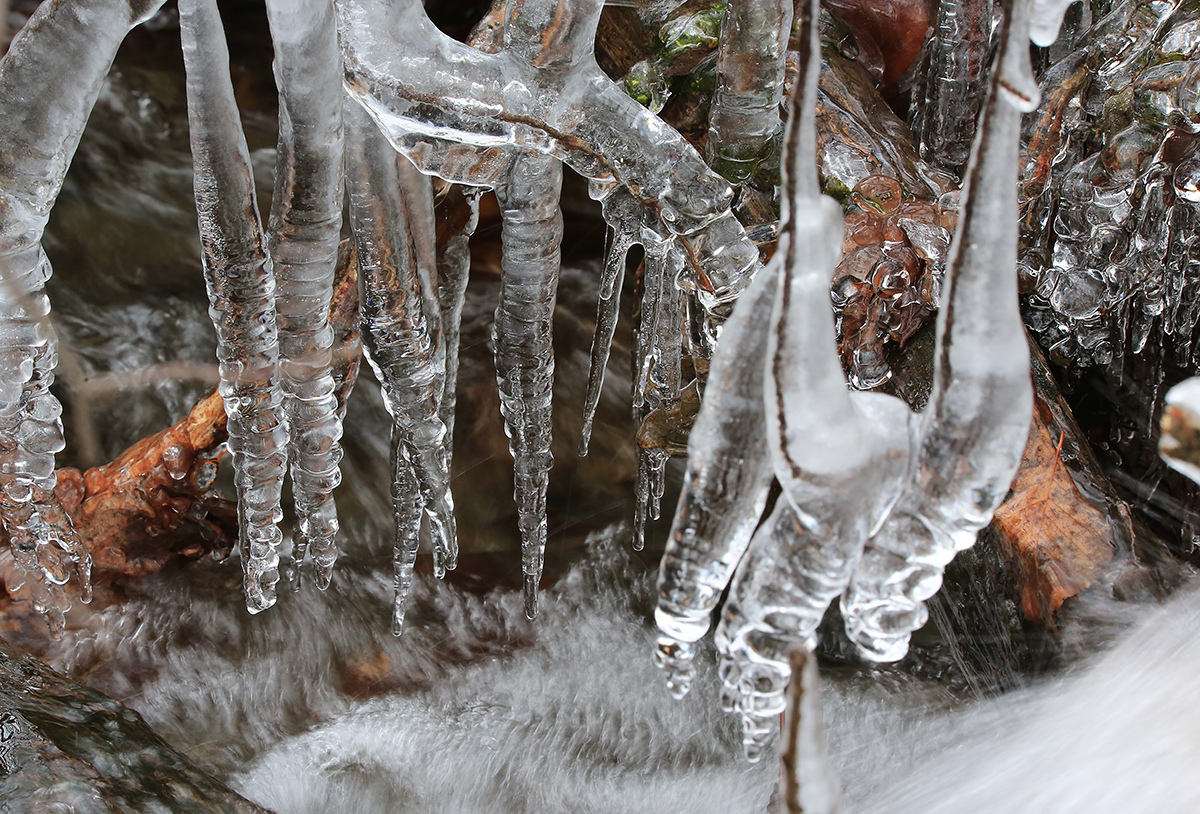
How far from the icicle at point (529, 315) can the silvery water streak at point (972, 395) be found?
0.99 metres

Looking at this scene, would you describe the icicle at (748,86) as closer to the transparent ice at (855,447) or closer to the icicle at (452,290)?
the icicle at (452,290)

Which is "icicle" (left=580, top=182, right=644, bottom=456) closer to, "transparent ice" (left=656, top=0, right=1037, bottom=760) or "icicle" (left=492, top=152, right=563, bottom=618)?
"icicle" (left=492, top=152, right=563, bottom=618)

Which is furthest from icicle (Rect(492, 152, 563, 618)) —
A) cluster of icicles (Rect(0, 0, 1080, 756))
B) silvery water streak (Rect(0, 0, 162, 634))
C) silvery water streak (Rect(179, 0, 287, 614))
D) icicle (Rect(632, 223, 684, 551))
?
silvery water streak (Rect(0, 0, 162, 634))

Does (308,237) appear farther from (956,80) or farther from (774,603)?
(956,80)

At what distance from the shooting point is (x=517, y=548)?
129 inches

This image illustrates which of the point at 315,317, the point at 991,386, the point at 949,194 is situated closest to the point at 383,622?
the point at 315,317

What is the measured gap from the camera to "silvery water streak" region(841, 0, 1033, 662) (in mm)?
972

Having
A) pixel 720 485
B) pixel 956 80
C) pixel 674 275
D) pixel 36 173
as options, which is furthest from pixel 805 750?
pixel 956 80

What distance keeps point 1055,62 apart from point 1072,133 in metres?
0.32

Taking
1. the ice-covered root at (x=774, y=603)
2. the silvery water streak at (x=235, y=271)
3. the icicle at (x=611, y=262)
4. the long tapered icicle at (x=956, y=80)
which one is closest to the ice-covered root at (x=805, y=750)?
the ice-covered root at (x=774, y=603)

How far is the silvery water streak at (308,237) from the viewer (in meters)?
1.53

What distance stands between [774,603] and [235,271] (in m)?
1.22

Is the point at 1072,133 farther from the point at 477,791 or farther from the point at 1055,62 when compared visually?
the point at 477,791

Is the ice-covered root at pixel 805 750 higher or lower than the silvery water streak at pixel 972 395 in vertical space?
lower
